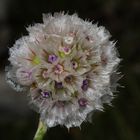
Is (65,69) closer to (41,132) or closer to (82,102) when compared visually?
(82,102)

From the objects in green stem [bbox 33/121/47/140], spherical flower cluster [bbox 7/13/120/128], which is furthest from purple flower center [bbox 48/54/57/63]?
green stem [bbox 33/121/47/140]

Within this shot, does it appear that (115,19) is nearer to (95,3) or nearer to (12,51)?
(95,3)

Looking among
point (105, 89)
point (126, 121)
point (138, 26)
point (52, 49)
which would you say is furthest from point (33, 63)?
point (138, 26)

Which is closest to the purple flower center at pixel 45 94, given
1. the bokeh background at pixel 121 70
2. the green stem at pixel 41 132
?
the green stem at pixel 41 132

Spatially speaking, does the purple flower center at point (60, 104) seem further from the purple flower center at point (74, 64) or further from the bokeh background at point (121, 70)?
the bokeh background at point (121, 70)

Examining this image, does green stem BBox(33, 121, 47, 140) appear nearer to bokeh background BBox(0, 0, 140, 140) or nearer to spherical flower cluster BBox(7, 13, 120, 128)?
spherical flower cluster BBox(7, 13, 120, 128)

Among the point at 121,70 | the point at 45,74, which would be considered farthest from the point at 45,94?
the point at 121,70
